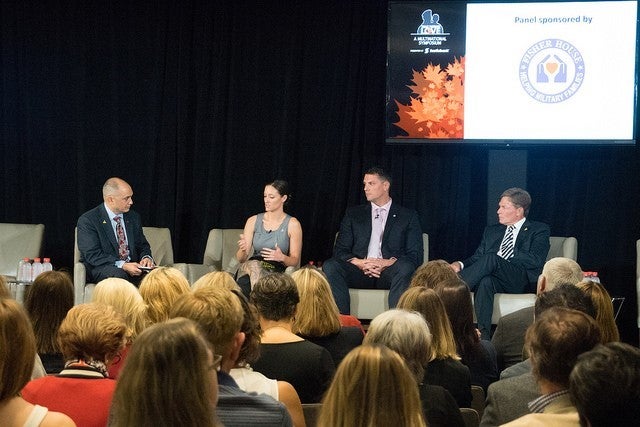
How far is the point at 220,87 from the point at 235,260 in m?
1.48

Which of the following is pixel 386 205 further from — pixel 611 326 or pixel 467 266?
pixel 611 326

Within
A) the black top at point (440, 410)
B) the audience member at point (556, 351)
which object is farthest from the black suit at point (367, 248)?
the audience member at point (556, 351)

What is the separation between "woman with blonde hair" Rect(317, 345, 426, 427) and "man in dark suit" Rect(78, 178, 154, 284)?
5025 millimetres

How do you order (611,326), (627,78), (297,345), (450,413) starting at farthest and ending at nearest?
1. (627,78)
2. (611,326)
3. (297,345)
4. (450,413)

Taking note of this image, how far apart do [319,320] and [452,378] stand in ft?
2.42

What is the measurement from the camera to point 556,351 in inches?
94.6

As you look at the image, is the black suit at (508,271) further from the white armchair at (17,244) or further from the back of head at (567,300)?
the white armchair at (17,244)

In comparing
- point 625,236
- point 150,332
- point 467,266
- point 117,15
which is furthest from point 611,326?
point 117,15

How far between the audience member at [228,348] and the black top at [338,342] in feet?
4.56

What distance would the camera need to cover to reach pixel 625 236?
24.3 feet

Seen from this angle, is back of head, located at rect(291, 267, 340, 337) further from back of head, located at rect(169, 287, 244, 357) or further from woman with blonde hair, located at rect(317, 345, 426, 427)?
woman with blonde hair, located at rect(317, 345, 426, 427)

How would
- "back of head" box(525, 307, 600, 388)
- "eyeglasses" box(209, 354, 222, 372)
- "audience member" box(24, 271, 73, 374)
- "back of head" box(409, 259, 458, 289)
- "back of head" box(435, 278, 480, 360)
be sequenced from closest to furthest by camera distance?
"eyeglasses" box(209, 354, 222, 372) < "back of head" box(525, 307, 600, 388) < "audience member" box(24, 271, 73, 374) < "back of head" box(435, 278, 480, 360) < "back of head" box(409, 259, 458, 289)

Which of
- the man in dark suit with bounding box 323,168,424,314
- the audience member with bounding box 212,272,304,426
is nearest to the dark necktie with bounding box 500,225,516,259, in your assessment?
the man in dark suit with bounding box 323,168,424,314

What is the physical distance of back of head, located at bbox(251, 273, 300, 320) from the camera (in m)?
3.46
